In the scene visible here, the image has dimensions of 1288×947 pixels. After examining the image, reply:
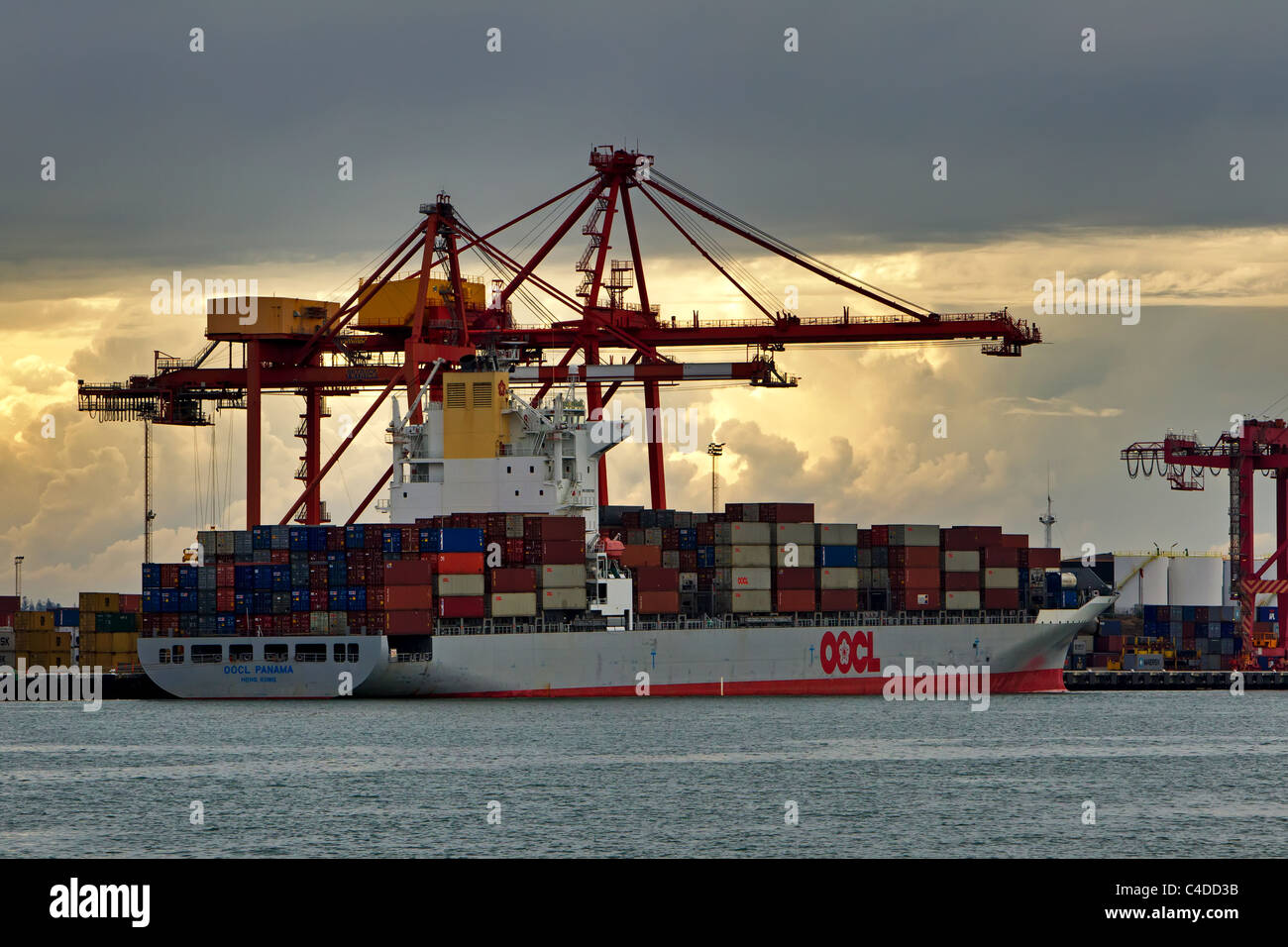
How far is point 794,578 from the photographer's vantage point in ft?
232

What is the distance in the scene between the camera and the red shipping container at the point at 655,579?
68.4 meters

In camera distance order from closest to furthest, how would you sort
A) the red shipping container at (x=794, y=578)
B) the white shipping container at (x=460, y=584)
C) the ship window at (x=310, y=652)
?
1. the ship window at (x=310, y=652)
2. the white shipping container at (x=460, y=584)
3. the red shipping container at (x=794, y=578)

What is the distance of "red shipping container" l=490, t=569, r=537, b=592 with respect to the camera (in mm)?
63156

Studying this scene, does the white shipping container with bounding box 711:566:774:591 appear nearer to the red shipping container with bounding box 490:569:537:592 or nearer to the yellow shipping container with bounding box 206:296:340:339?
the red shipping container with bounding box 490:569:537:592

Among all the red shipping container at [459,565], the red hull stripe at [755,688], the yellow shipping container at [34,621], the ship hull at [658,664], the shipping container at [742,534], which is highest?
the shipping container at [742,534]

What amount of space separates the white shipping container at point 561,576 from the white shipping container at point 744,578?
287 inches

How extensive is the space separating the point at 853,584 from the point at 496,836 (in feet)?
135

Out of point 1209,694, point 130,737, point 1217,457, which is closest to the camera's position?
point 130,737

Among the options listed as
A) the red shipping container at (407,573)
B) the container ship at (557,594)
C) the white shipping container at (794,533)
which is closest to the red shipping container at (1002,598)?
the container ship at (557,594)

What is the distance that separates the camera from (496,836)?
105 ft

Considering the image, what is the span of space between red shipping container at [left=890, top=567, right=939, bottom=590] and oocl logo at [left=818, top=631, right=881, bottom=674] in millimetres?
2768

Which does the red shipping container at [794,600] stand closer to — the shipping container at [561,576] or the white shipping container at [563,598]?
the white shipping container at [563,598]

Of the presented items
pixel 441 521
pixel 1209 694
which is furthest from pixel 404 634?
pixel 1209 694
